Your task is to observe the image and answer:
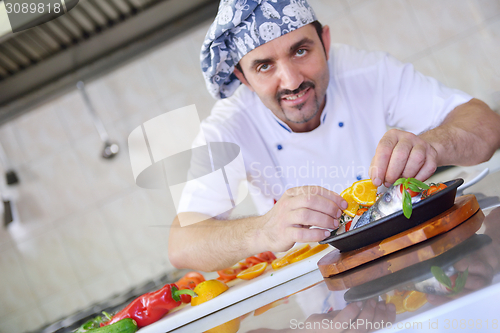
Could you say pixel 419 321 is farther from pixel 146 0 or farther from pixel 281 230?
pixel 146 0

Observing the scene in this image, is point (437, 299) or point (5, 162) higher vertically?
point (5, 162)

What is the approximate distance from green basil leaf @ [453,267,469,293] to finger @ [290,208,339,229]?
32cm

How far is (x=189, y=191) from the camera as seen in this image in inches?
52.0

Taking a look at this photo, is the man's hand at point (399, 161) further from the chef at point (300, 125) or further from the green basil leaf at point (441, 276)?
the green basil leaf at point (441, 276)

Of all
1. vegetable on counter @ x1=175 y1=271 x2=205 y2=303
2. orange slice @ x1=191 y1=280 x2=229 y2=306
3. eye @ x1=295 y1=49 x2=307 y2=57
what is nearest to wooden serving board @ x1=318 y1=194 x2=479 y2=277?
orange slice @ x1=191 y1=280 x2=229 y2=306

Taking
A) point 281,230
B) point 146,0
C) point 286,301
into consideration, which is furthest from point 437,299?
point 146,0

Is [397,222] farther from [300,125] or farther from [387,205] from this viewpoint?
[300,125]

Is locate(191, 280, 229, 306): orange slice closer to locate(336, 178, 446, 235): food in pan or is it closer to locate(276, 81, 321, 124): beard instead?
locate(336, 178, 446, 235): food in pan

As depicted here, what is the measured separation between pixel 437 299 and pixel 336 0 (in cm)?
221

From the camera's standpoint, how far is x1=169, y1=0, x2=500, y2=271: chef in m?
0.82

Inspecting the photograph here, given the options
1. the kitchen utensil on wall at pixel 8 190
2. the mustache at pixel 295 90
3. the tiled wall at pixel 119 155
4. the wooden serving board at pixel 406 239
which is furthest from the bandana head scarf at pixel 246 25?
the kitchen utensil on wall at pixel 8 190

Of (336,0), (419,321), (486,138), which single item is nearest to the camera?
(419,321)

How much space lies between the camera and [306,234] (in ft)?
2.53

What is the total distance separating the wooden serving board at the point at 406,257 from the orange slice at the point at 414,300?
0.12 meters
